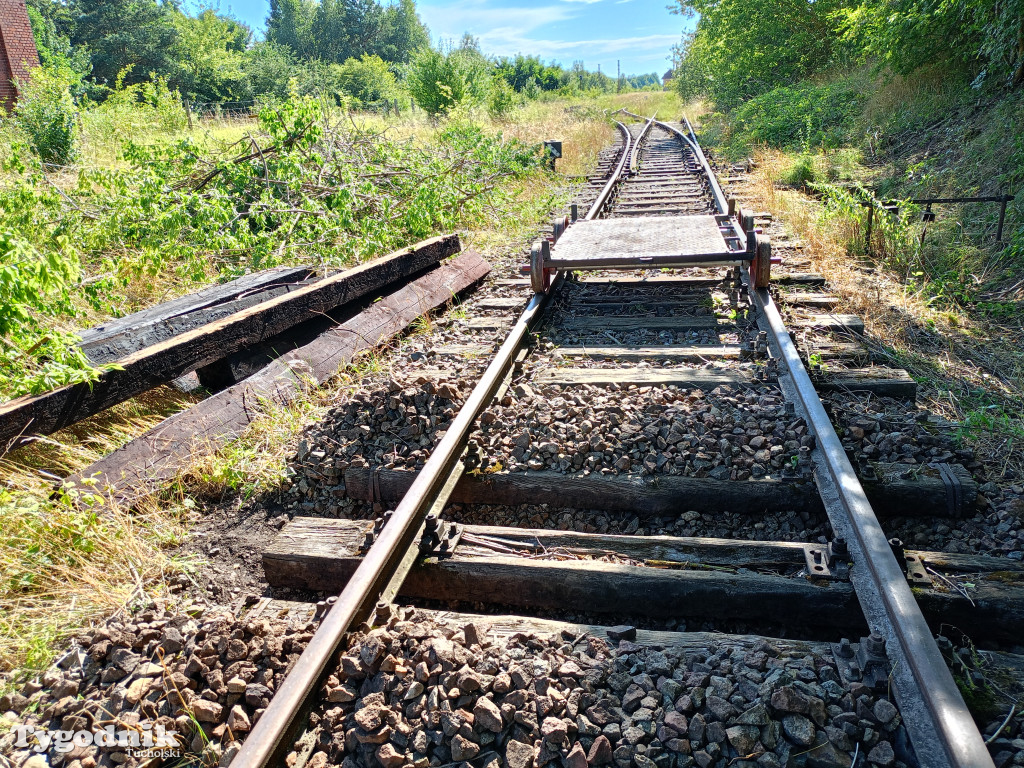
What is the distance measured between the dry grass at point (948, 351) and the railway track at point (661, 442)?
2.40ft

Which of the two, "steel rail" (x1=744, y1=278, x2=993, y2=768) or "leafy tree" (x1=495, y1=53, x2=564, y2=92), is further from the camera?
"leafy tree" (x1=495, y1=53, x2=564, y2=92)

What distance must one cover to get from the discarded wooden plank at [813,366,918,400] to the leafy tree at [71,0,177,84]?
54.2m

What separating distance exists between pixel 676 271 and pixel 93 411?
4621 mm

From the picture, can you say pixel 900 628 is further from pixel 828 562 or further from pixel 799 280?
pixel 799 280

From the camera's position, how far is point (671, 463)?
2881 millimetres

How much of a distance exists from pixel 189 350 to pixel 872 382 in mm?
3771

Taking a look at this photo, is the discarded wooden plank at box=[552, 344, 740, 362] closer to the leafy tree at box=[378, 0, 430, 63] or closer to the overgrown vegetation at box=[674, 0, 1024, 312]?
the overgrown vegetation at box=[674, 0, 1024, 312]

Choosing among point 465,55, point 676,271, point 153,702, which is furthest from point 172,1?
point 153,702

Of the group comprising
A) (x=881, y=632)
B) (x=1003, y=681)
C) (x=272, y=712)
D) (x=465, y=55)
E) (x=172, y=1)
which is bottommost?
(x=1003, y=681)

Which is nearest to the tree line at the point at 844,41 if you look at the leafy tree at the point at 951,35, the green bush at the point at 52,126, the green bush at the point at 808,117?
the leafy tree at the point at 951,35

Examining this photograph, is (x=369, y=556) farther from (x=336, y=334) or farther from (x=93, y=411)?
(x=336, y=334)

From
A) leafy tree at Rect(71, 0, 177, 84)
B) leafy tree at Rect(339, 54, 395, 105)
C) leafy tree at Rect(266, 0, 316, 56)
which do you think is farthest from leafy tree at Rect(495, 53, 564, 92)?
leafy tree at Rect(266, 0, 316, 56)

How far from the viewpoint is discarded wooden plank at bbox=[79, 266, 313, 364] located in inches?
157

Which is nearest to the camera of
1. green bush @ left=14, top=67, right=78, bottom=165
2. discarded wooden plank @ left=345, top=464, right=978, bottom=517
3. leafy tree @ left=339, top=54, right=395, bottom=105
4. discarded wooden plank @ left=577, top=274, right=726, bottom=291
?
discarded wooden plank @ left=345, top=464, right=978, bottom=517
